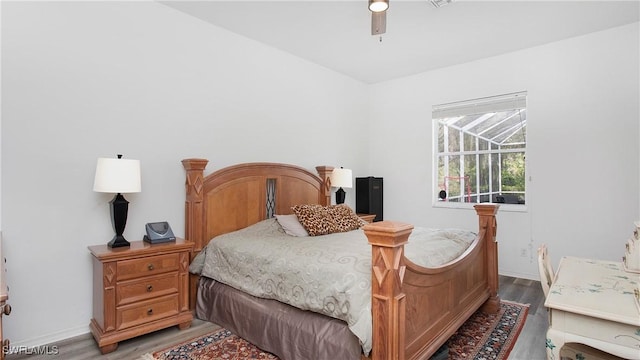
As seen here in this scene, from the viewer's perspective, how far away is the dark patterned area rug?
7.47 feet

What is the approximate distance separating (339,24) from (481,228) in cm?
233

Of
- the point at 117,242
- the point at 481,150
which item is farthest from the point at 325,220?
the point at 481,150

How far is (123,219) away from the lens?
101 inches

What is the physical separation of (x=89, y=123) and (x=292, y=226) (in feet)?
5.86

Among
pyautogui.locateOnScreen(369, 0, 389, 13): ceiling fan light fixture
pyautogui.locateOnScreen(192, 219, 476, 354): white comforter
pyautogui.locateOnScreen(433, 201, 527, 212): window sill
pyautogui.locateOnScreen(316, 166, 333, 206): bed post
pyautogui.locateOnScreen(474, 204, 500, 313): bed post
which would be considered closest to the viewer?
pyautogui.locateOnScreen(192, 219, 476, 354): white comforter

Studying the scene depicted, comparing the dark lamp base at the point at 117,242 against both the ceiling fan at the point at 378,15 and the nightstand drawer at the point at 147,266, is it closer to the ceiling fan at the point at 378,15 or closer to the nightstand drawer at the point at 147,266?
the nightstand drawer at the point at 147,266

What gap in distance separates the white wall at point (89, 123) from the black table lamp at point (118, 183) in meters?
0.24

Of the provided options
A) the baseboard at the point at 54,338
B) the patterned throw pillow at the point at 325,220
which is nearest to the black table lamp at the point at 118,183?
the baseboard at the point at 54,338

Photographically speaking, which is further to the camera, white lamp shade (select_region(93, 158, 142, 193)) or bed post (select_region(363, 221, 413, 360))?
white lamp shade (select_region(93, 158, 142, 193))

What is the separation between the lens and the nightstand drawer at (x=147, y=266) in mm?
2379

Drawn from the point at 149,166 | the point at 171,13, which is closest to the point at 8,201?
the point at 149,166

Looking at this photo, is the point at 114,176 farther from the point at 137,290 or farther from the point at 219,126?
the point at 219,126

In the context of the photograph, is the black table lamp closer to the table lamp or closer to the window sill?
the table lamp

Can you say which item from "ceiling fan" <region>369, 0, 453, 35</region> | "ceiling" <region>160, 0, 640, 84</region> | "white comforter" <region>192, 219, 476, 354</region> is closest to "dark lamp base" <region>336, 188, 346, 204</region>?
"white comforter" <region>192, 219, 476, 354</region>
